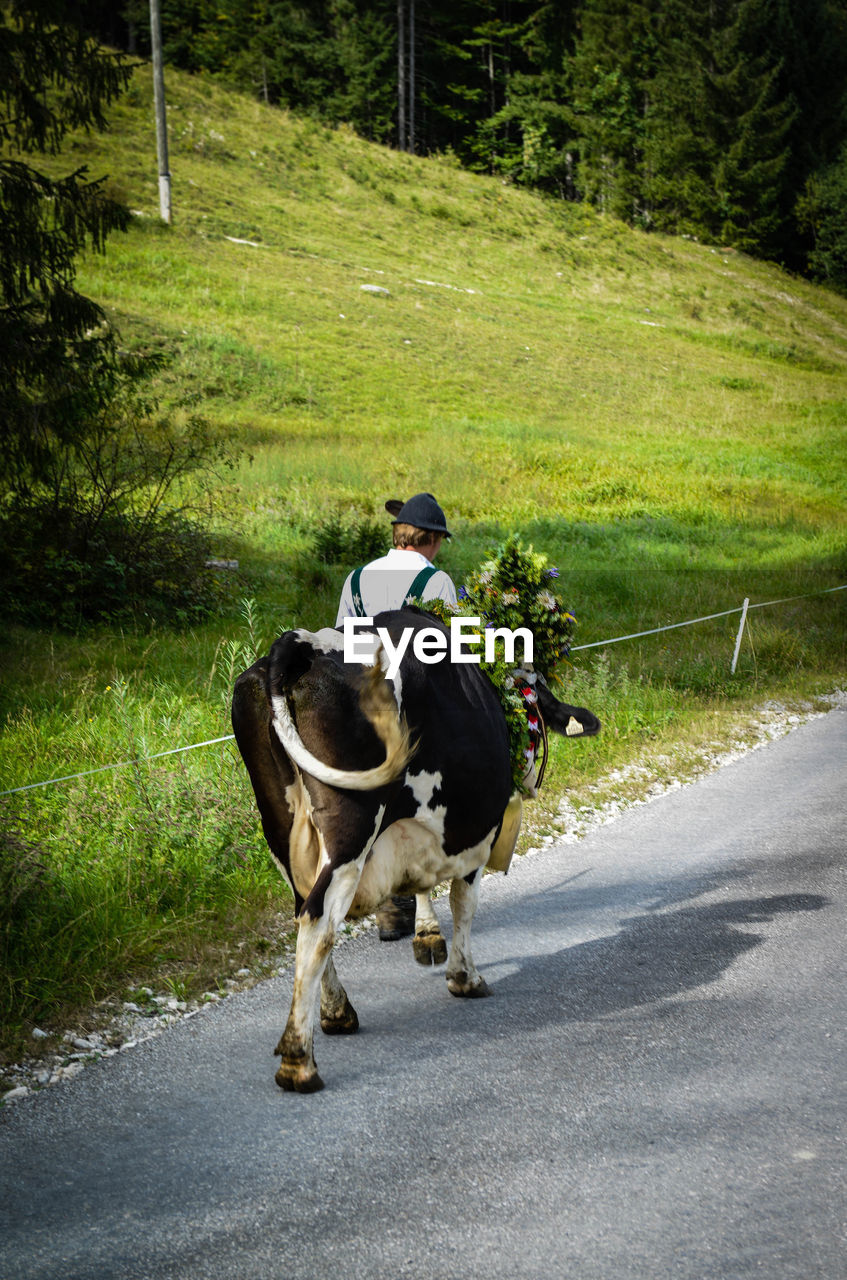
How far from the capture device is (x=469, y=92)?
218 feet

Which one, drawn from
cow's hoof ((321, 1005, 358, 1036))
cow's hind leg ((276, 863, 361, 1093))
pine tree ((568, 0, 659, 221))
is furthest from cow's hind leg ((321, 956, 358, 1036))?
pine tree ((568, 0, 659, 221))

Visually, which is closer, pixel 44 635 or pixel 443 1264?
pixel 443 1264

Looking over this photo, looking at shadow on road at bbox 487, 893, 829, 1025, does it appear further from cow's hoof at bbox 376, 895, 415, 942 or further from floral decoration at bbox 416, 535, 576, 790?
floral decoration at bbox 416, 535, 576, 790

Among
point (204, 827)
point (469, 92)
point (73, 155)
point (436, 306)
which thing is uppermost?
point (469, 92)

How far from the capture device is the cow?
418 cm

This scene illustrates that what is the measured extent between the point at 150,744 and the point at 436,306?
120 feet

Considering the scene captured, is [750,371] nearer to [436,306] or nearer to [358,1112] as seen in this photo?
[436,306]

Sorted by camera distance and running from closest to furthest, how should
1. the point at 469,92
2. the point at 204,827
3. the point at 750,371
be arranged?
the point at 204,827 → the point at 750,371 → the point at 469,92

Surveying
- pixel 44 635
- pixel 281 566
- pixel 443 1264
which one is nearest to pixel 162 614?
pixel 44 635

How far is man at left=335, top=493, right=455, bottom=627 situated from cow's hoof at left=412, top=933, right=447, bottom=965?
173cm

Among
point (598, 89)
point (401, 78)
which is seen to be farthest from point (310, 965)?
point (598, 89)

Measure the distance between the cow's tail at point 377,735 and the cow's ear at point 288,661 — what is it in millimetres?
35

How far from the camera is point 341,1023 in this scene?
4.74 metres

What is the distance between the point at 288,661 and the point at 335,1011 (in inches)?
65.5
